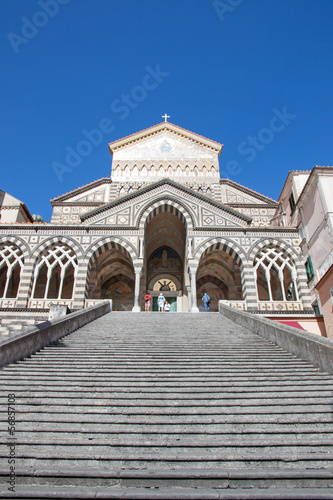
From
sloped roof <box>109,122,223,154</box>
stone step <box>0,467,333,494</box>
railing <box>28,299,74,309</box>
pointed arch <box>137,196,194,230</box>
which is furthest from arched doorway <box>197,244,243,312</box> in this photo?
stone step <box>0,467,333,494</box>

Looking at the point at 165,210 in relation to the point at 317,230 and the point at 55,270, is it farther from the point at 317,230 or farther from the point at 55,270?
the point at 317,230

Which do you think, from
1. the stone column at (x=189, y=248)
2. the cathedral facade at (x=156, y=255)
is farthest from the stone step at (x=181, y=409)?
the stone column at (x=189, y=248)

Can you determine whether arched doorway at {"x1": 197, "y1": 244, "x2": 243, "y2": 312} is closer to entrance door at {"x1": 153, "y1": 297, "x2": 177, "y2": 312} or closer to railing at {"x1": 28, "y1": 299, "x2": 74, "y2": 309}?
entrance door at {"x1": 153, "y1": 297, "x2": 177, "y2": 312}

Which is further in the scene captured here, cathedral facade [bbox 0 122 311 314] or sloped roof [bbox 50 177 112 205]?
sloped roof [bbox 50 177 112 205]

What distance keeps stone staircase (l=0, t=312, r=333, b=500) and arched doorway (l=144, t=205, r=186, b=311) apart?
16.0 m

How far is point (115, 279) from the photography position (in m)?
25.3

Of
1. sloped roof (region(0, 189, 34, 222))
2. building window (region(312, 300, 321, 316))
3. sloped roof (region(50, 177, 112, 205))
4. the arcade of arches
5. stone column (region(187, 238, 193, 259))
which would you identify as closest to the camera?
building window (region(312, 300, 321, 316))

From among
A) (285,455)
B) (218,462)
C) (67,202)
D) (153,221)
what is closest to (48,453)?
(218,462)

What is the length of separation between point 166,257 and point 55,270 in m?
8.34

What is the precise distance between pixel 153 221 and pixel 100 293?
6.59m

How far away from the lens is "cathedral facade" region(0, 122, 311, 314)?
1966 cm

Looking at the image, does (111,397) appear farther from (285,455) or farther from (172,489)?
(285,455)

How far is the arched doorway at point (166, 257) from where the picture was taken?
23.7 meters

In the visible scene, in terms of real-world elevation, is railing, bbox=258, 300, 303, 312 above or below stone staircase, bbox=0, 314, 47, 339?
above
